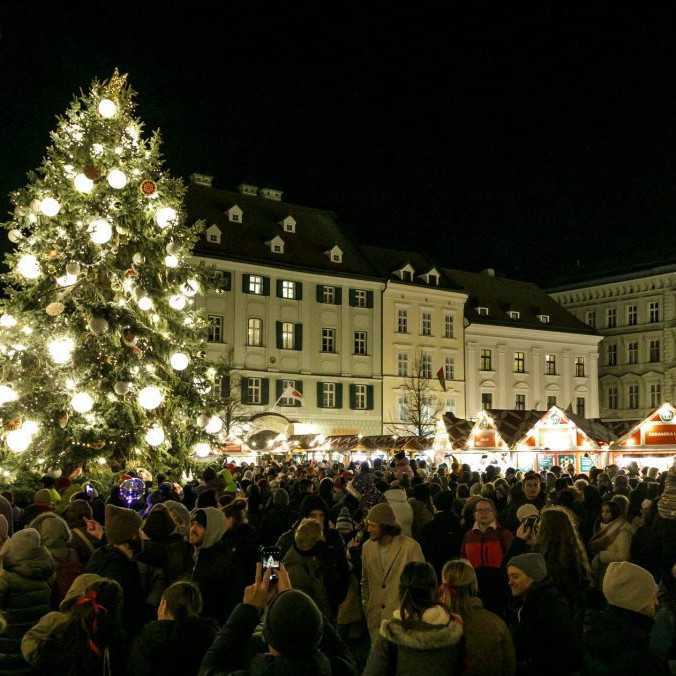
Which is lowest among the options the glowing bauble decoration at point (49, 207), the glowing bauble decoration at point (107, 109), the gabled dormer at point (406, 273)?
the glowing bauble decoration at point (49, 207)

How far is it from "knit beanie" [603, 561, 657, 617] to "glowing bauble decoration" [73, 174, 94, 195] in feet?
41.8

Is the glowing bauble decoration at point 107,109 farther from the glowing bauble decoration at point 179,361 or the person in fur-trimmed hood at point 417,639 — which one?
the person in fur-trimmed hood at point 417,639

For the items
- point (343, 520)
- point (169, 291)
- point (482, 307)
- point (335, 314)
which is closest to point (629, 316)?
point (482, 307)

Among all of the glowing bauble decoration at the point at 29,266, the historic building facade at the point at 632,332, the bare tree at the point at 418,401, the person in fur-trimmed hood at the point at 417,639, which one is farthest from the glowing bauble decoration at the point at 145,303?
the historic building facade at the point at 632,332

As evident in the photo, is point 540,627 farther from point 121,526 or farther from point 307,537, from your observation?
point 121,526

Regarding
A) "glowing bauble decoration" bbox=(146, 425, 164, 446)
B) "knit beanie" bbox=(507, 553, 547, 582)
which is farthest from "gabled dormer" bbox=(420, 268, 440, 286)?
"knit beanie" bbox=(507, 553, 547, 582)

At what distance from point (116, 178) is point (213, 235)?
31.4m

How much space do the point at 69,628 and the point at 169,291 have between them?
12.8 metres

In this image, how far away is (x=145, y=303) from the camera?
16031 mm

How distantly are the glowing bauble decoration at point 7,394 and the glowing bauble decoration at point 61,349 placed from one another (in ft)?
2.75

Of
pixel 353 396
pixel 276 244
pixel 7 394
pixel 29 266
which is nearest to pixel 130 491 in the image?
pixel 7 394

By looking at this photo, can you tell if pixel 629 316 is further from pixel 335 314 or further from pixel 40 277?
pixel 40 277

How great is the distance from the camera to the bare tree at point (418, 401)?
168 ft

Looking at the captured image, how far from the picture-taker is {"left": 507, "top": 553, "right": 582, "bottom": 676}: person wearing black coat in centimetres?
470
